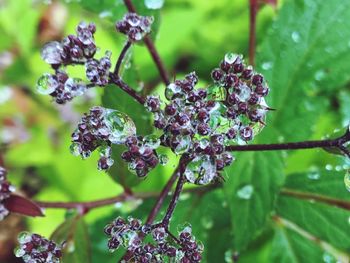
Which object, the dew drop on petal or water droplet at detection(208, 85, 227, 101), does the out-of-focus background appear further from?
water droplet at detection(208, 85, 227, 101)

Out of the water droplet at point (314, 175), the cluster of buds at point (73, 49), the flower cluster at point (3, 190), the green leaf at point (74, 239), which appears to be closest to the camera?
the cluster of buds at point (73, 49)

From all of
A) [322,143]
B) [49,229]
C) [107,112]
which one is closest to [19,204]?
[107,112]

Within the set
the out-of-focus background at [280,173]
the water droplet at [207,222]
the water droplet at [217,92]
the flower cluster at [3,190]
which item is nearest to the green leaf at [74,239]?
the out-of-focus background at [280,173]

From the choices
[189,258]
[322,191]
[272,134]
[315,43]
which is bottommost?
[189,258]

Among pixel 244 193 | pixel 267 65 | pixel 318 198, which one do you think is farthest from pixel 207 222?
pixel 267 65

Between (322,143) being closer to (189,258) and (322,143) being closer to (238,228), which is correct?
(189,258)

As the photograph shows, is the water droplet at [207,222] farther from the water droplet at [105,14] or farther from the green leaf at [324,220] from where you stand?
the water droplet at [105,14]

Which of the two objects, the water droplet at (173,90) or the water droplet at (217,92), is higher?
the water droplet at (217,92)
